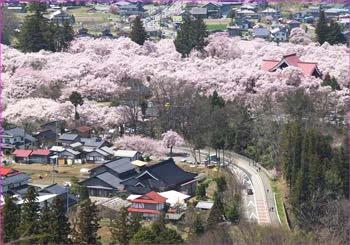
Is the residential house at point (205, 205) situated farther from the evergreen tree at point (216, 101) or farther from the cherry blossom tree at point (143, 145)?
the evergreen tree at point (216, 101)

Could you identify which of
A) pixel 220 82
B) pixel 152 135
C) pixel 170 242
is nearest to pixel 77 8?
pixel 220 82

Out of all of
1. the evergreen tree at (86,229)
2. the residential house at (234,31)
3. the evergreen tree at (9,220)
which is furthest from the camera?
the residential house at (234,31)

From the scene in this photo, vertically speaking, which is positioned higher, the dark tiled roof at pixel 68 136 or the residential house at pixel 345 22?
the dark tiled roof at pixel 68 136

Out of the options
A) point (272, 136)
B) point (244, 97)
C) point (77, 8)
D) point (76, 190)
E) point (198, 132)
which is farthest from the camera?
point (77, 8)

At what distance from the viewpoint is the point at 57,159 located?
16.0 m

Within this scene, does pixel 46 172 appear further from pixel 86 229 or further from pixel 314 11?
pixel 314 11

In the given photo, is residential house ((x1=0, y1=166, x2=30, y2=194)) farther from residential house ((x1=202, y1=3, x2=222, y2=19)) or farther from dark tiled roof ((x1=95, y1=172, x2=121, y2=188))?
residential house ((x1=202, y1=3, x2=222, y2=19))

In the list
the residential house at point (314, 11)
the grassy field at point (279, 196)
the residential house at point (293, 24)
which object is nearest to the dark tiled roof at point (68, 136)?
the grassy field at point (279, 196)

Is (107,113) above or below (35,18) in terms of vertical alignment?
below

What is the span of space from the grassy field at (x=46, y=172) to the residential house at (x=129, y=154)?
61 cm

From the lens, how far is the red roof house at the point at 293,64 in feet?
67.2

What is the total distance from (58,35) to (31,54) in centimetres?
174

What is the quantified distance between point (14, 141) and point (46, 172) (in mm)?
2038

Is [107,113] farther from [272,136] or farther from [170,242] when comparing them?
[170,242]
